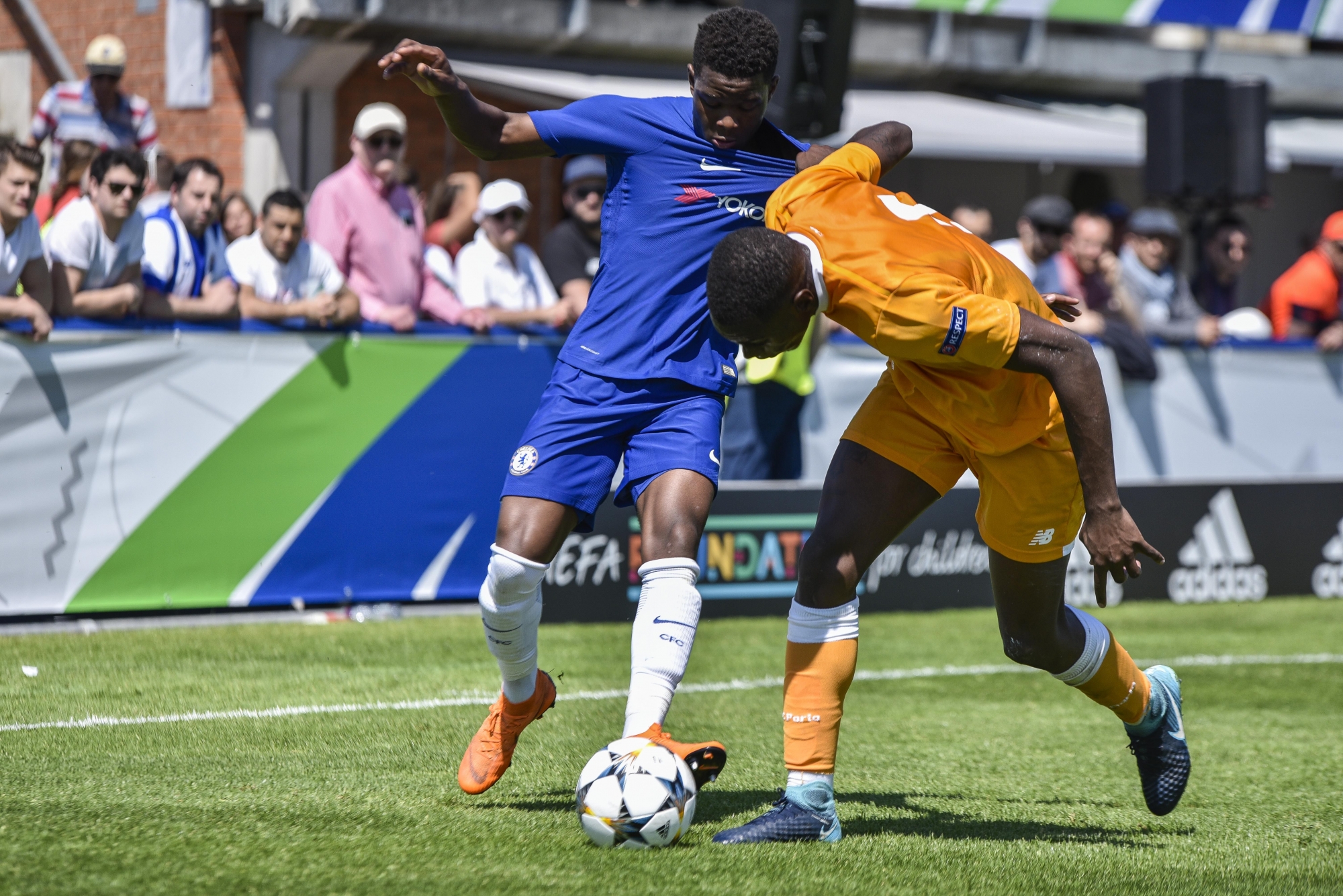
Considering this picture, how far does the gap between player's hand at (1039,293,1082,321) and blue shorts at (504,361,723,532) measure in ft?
3.67

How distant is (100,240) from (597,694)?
3.55m

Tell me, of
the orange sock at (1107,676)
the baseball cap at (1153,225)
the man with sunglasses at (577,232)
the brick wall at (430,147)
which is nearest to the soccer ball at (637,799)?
the orange sock at (1107,676)

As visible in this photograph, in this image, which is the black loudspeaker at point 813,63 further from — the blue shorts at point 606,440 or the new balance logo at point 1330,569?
the blue shorts at point 606,440

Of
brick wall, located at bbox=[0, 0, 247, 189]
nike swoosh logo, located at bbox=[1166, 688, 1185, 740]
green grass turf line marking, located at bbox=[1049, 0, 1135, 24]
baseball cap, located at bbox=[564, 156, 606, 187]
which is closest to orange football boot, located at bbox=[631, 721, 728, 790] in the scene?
nike swoosh logo, located at bbox=[1166, 688, 1185, 740]

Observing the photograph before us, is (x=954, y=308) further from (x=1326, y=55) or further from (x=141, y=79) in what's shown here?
(x=1326, y=55)

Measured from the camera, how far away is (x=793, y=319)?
13.9 ft

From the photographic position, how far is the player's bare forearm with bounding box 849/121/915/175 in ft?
16.0

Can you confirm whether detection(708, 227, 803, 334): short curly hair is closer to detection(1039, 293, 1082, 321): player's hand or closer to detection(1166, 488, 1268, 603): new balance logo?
detection(1039, 293, 1082, 321): player's hand

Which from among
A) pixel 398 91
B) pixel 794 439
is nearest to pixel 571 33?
pixel 398 91

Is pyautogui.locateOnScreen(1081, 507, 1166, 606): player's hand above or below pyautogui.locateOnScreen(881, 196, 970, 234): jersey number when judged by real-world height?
below

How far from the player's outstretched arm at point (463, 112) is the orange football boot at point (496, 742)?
164 centimetres

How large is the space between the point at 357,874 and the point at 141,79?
12.1 m

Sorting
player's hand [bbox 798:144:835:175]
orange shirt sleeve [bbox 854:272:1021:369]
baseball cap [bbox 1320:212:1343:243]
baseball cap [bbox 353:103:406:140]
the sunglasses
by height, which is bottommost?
baseball cap [bbox 1320:212:1343:243]

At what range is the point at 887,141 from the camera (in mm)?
4910
